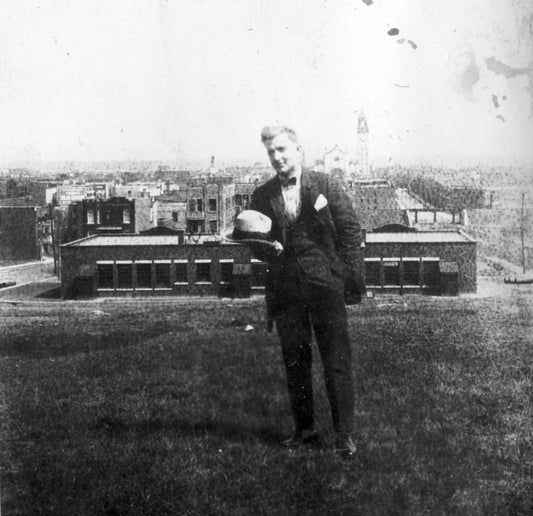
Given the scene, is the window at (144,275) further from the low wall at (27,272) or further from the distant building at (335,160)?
the distant building at (335,160)

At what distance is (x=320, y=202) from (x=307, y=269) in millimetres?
404

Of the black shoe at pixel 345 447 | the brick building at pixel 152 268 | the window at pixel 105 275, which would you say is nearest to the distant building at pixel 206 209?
the brick building at pixel 152 268

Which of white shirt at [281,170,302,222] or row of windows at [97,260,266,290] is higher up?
white shirt at [281,170,302,222]

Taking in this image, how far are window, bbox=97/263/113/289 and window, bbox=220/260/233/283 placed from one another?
500 cm

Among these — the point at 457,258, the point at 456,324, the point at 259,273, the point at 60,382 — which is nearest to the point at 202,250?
the point at 259,273

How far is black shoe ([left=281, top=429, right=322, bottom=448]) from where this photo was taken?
3.81 m

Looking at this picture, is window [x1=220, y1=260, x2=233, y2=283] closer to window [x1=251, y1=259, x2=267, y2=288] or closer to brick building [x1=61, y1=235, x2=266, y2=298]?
brick building [x1=61, y1=235, x2=266, y2=298]

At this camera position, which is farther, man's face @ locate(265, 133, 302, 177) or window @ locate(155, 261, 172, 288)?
window @ locate(155, 261, 172, 288)

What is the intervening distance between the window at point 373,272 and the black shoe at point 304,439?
77.5ft

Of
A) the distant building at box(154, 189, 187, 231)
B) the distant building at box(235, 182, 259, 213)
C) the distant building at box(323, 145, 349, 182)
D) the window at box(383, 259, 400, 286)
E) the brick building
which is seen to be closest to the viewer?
the distant building at box(323, 145, 349, 182)

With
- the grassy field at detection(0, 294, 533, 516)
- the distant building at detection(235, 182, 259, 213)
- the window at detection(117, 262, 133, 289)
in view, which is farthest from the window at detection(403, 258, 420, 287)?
the grassy field at detection(0, 294, 533, 516)

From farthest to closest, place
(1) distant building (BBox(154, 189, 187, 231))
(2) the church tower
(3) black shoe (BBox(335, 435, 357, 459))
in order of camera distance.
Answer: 1. (1) distant building (BBox(154, 189, 187, 231))
2. (2) the church tower
3. (3) black shoe (BBox(335, 435, 357, 459))

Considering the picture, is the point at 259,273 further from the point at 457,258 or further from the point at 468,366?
the point at 468,366

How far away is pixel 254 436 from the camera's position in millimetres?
3936
